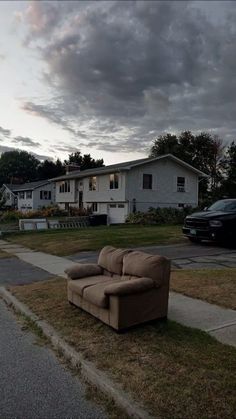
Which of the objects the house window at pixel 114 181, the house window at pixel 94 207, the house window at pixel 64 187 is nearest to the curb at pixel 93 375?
the house window at pixel 114 181

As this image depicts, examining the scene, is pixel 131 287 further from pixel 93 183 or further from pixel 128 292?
pixel 93 183

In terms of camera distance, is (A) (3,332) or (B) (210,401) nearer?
(B) (210,401)

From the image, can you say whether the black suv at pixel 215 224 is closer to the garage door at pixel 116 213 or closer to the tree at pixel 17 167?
the garage door at pixel 116 213

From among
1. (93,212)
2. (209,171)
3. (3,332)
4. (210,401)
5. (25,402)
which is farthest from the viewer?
(209,171)

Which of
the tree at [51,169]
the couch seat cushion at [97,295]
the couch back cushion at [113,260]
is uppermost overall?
the tree at [51,169]

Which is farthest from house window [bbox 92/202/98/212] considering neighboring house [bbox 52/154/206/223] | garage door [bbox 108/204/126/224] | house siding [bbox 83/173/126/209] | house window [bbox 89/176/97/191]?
garage door [bbox 108/204/126/224]

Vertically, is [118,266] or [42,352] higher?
[118,266]

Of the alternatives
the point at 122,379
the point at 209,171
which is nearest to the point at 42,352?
the point at 122,379

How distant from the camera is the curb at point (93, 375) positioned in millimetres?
3297

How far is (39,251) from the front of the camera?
52.9ft

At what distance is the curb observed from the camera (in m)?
3.30

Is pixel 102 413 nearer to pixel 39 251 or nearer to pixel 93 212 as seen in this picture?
pixel 39 251

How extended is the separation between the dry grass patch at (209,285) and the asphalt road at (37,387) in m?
3.09

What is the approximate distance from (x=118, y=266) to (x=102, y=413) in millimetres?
3063
